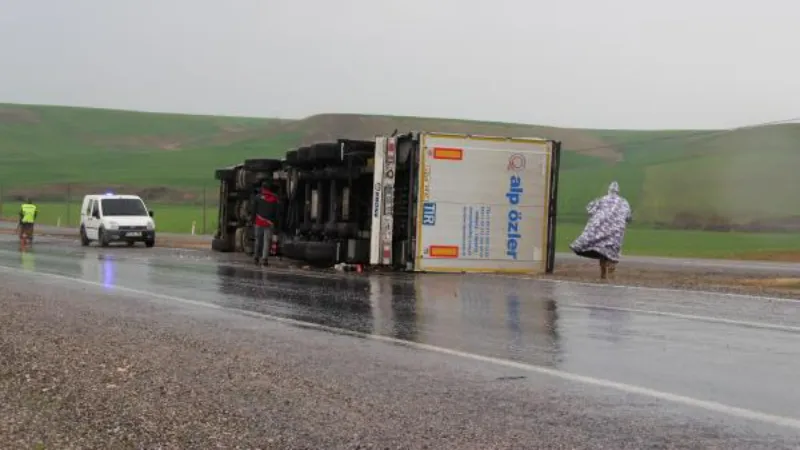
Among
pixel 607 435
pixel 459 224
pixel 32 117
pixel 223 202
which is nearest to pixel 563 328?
pixel 607 435

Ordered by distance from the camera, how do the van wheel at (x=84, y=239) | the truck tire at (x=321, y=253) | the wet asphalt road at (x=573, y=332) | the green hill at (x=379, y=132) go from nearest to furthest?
the wet asphalt road at (x=573, y=332)
the truck tire at (x=321, y=253)
the van wheel at (x=84, y=239)
the green hill at (x=379, y=132)

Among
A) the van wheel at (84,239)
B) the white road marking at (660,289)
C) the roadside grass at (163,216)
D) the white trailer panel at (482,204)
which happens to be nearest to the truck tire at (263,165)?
the white trailer panel at (482,204)

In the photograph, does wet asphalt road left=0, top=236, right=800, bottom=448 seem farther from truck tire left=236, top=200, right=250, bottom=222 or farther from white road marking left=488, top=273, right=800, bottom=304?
truck tire left=236, top=200, right=250, bottom=222

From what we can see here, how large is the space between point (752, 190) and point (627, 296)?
42778 millimetres

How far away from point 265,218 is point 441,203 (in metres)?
4.42

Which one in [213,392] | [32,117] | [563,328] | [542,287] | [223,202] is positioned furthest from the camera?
[32,117]

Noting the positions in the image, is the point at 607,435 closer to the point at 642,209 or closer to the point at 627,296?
the point at 627,296

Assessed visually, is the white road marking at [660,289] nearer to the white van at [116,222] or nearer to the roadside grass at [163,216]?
the white van at [116,222]

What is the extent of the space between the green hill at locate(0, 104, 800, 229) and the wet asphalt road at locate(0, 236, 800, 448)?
38.9 meters

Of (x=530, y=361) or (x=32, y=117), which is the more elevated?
(x=32, y=117)

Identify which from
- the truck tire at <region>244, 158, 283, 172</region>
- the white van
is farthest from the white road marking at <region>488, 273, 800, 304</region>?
the white van

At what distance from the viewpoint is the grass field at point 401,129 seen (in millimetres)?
52375

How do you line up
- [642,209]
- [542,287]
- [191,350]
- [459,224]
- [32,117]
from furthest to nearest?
[32,117] < [642,209] < [459,224] < [542,287] < [191,350]

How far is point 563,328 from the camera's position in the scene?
9.56m
